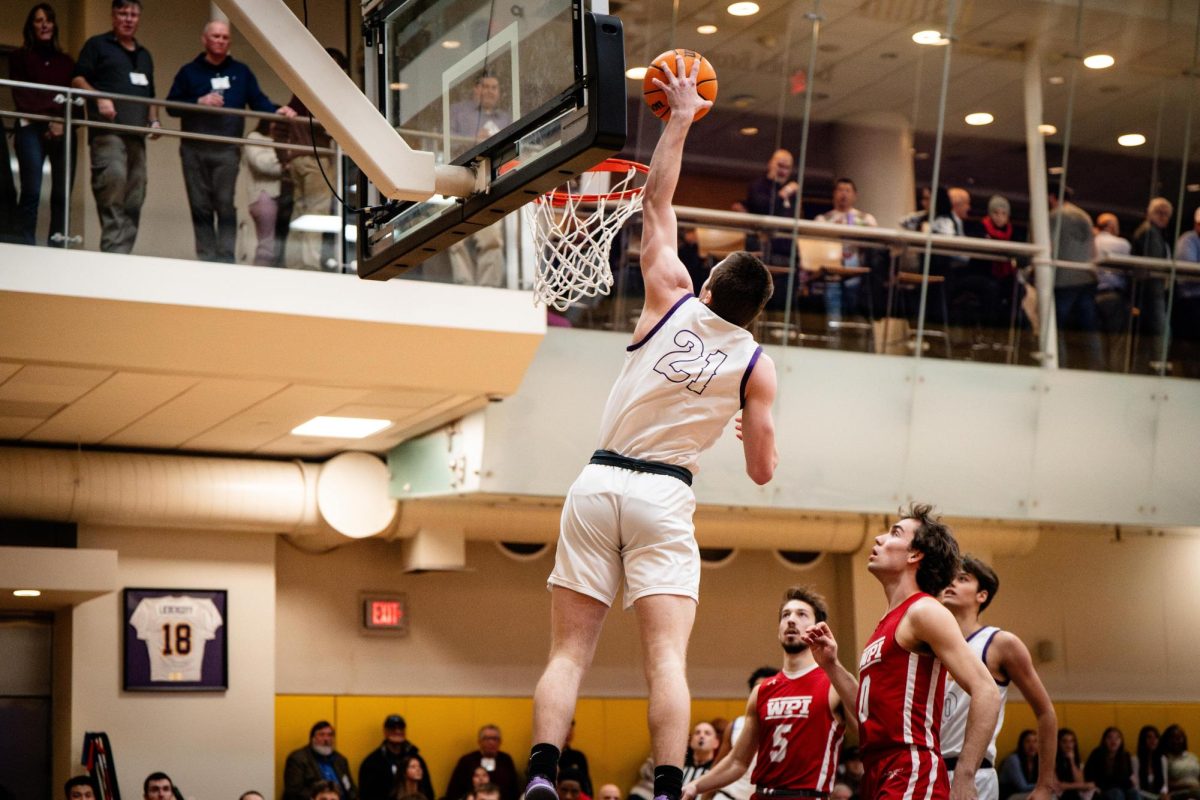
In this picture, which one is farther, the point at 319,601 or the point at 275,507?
the point at 319,601

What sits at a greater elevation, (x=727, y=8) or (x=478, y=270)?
(x=727, y=8)

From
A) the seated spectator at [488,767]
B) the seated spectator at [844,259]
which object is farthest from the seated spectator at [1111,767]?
the seated spectator at [844,259]

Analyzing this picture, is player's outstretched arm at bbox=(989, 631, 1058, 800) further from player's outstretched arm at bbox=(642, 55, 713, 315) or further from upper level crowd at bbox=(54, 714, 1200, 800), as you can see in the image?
upper level crowd at bbox=(54, 714, 1200, 800)

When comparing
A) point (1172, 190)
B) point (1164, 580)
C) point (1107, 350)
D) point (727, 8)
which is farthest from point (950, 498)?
point (1164, 580)

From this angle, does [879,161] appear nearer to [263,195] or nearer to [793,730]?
[263,195]

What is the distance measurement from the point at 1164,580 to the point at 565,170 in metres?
15.8

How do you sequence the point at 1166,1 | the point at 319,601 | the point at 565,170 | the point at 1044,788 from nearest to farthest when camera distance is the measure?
the point at 565,170, the point at 1044,788, the point at 1166,1, the point at 319,601

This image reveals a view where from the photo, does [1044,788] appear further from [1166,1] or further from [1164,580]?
[1164,580]

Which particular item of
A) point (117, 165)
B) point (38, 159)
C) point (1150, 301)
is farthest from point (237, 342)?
point (1150, 301)

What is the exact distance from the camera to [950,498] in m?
14.3

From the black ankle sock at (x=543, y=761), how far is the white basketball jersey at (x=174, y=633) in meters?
10.4

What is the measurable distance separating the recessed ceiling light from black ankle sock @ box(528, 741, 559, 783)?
10977 mm

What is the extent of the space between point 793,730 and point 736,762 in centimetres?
37

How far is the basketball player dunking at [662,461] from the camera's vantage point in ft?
16.7
